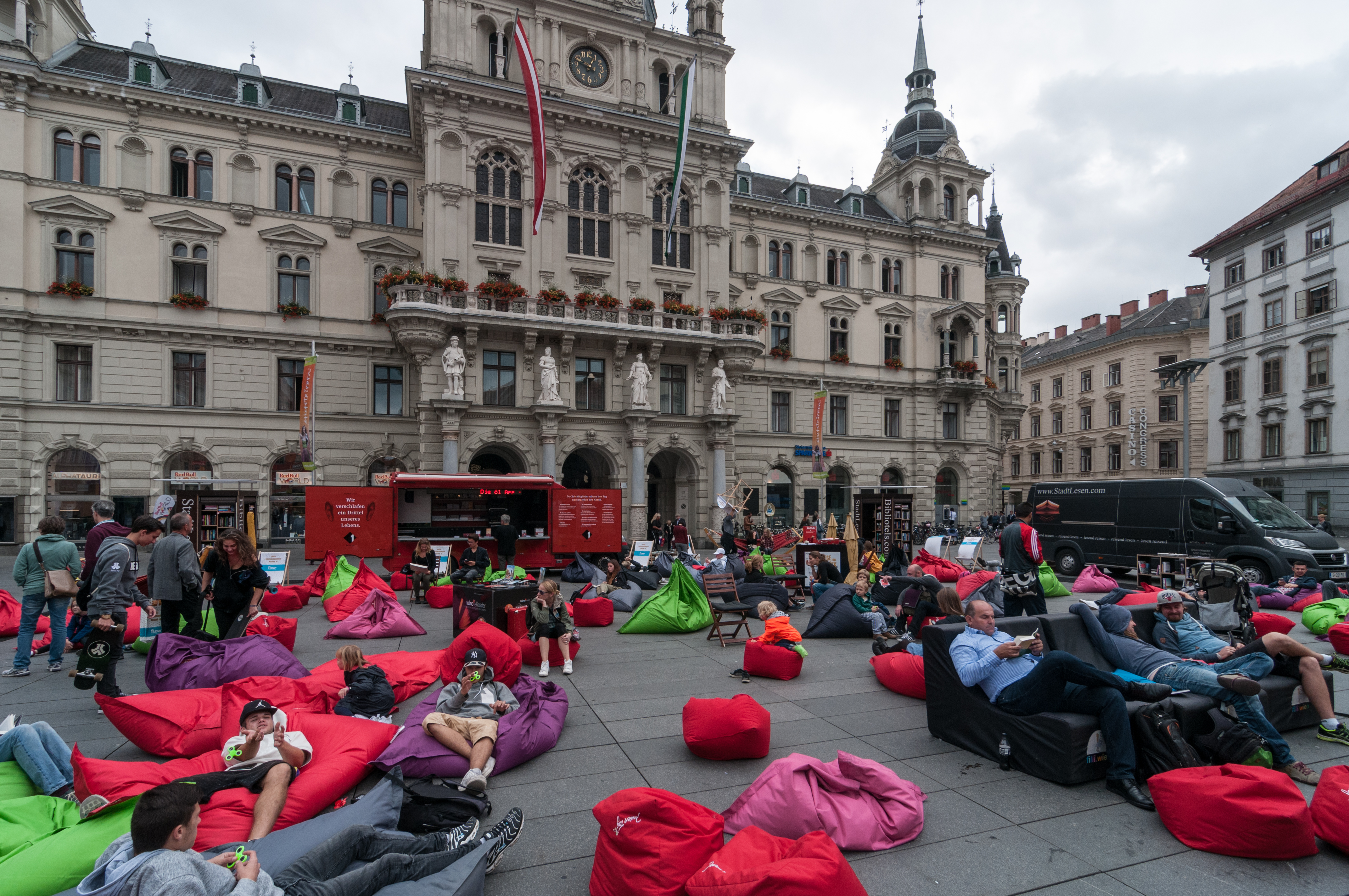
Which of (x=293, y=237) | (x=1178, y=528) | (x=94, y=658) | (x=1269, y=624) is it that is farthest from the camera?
(x=293, y=237)

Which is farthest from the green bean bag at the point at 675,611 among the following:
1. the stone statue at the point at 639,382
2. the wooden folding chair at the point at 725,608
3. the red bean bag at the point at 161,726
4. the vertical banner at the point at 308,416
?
the vertical banner at the point at 308,416

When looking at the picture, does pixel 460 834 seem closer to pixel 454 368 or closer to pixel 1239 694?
pixel 1239 694

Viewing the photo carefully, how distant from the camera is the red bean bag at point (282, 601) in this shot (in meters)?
13.9

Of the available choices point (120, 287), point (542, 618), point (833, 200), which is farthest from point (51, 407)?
Answer: point (833, 200)

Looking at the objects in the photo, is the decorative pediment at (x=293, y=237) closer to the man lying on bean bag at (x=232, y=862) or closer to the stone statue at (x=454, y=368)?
the stone statue at (x=454, y=368)

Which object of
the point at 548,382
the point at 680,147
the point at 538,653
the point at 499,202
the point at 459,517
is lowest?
the point at 538,653

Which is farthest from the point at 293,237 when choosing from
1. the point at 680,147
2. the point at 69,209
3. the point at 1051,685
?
the point at 1051,685

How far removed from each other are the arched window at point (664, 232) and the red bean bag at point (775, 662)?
81.1ft

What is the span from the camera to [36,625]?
901cm

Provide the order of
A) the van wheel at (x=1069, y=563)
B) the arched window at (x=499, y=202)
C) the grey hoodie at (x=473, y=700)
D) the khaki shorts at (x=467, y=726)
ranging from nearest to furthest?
the khaki shorts at (x=467, y=726) < the grey hoodie at (x=473, y=700) < the van wheel at (x=1069, y=563) < the arched window at (x=499, y=202)

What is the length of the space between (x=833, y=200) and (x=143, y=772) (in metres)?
42.0

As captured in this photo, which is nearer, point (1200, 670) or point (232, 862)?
point (232, 862)

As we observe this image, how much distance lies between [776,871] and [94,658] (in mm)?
7579

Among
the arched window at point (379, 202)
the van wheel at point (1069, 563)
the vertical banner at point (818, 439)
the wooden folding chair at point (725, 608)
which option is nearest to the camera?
the wooden folding chair at point (725, 608)
